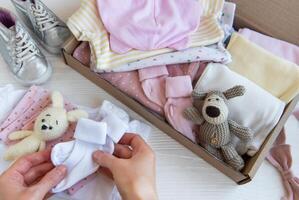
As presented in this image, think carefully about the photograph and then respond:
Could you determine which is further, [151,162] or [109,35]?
[109,35]

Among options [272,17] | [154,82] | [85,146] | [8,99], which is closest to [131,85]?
[154,82]

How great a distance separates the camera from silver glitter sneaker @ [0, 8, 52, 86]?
0.66m

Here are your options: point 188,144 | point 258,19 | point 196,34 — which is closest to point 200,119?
point 188,144

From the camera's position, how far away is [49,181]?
525 millimetres

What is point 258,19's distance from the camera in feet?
2.50

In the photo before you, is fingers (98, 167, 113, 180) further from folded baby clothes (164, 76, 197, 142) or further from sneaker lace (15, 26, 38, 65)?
sneaker lace (15, 26, 38, 65)

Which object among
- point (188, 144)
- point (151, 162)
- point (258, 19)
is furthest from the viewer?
point (258, 19)

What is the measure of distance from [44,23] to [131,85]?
0.74ft

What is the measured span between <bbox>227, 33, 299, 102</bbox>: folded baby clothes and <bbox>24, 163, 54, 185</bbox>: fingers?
391mm

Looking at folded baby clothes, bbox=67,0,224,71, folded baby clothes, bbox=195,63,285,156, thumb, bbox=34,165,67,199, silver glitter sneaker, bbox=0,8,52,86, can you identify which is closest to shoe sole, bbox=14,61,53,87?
silver glitter sneaker, bbox=0,8,52,86

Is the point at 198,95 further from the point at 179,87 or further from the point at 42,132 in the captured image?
the point at 42,132

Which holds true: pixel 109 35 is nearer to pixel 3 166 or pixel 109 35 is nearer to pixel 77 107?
pixel 77 107

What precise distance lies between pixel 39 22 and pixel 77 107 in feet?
0.62

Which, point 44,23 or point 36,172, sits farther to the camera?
point 44,23
